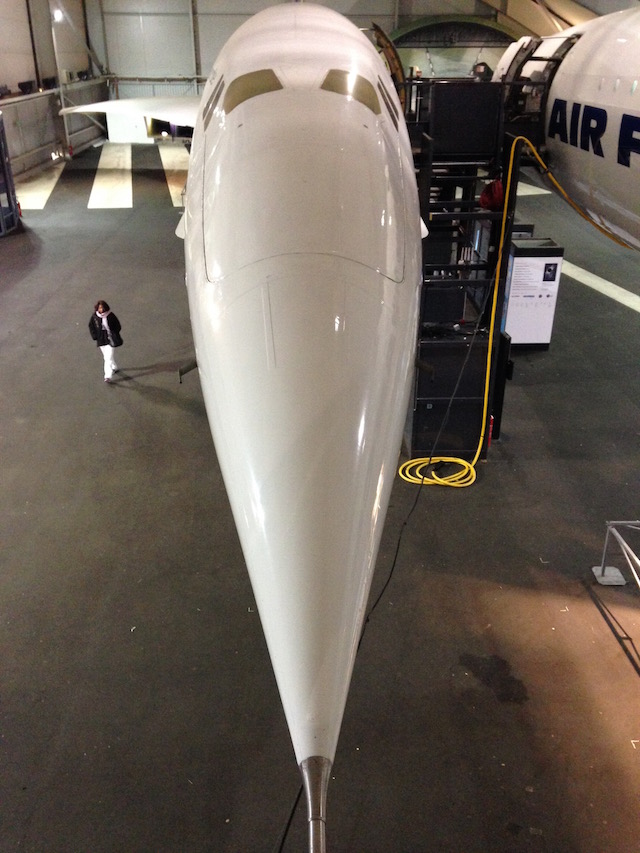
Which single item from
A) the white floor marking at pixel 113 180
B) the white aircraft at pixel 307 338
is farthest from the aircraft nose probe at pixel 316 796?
the white floor marking at pixel 113 180

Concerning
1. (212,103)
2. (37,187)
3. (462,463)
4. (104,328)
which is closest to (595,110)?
(462,463)

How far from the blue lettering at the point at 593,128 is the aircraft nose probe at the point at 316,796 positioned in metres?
7.97

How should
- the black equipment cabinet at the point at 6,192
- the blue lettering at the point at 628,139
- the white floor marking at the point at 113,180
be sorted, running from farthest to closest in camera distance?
the white floor marking at the point at 113,180 → the black equipment cabinet at the point at 6,192 → the blue lettering at the point at 628,139

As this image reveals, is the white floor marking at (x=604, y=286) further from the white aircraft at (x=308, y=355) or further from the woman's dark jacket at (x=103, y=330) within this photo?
the white aircraft at (x=308, y=355)

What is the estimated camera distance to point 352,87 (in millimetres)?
4445

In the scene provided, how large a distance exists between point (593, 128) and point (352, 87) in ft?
16.6

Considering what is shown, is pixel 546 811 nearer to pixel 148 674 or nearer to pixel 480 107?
pixel 148 674

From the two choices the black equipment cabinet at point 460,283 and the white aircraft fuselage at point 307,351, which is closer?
the white aircraft fuselage at point 307,351

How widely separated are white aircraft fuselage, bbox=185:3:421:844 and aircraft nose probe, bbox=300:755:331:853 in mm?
35

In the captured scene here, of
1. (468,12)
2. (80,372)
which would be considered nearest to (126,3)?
(468,12)

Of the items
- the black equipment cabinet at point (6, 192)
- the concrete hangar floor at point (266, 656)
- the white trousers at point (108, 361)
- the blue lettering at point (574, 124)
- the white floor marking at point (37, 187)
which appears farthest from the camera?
the white floor marking at point (37, 187)

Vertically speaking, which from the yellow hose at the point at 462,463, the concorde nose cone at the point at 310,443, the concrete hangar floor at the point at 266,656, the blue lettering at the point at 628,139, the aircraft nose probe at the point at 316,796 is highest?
the blue lettering at the point at 628,139

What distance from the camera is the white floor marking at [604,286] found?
581 inches

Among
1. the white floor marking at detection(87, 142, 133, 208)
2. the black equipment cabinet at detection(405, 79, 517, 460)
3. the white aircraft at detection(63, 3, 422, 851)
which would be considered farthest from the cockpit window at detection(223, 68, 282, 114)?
the white floor marking at detection(87, 142, 133, 208)
